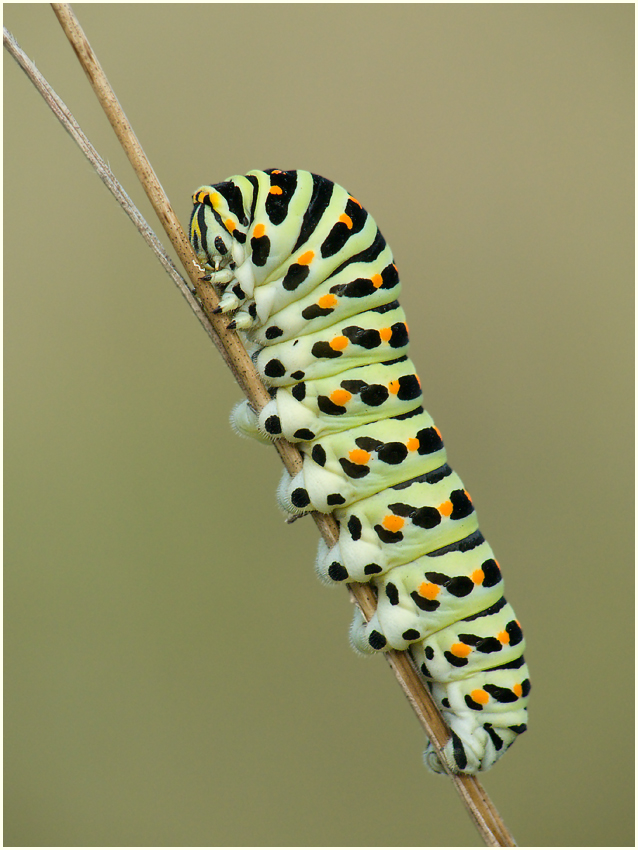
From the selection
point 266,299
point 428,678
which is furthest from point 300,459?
point 428,678

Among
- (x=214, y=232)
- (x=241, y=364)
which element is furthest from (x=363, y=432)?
(x=214, y=232)

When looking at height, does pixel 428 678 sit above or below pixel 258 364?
below

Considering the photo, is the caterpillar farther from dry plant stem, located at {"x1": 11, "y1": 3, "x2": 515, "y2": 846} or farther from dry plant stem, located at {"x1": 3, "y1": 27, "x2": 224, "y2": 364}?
dry plant stem, located at {"x1": 3, "y1": 27, "x2": 224, "y2": 364}

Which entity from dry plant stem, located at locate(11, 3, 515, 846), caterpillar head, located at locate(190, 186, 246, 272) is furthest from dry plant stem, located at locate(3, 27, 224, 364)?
caterpillar head, located at locate(190, 186, 246, 272)

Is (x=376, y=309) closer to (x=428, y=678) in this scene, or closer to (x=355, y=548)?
(x=355, y=548)

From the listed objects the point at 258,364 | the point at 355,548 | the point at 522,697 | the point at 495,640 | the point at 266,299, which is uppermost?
the point at 266,299

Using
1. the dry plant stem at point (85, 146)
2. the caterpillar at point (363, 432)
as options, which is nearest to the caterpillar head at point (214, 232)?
the caterpillar at point (363, 432)

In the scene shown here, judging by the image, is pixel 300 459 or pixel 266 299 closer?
pixel 266 299
